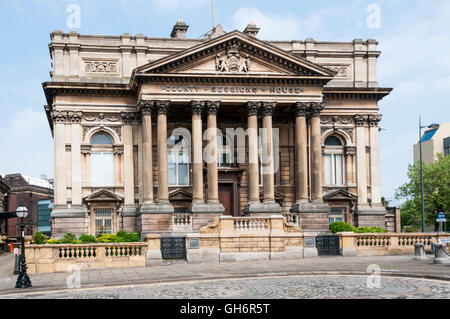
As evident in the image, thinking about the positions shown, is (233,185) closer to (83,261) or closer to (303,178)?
(303,178)

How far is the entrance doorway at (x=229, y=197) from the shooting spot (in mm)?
49031

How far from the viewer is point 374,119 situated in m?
51.0

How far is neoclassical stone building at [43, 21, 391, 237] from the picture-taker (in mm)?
45188

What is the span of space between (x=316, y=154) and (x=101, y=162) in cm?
1599

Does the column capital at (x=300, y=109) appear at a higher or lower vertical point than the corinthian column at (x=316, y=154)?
higher

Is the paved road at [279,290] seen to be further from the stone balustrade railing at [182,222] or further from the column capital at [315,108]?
the column capital at [315,108]

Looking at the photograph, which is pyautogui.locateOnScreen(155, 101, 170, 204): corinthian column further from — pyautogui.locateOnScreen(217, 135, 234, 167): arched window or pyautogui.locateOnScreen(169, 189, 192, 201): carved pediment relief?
pyautogui.locateOnScreen(217, 135, 234, 167): arched window

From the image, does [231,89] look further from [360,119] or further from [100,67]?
[360,119]

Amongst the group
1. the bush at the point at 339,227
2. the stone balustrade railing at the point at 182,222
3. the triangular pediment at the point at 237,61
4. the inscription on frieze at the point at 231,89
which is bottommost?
the bush at the point at 339,227

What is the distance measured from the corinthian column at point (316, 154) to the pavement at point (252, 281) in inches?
590

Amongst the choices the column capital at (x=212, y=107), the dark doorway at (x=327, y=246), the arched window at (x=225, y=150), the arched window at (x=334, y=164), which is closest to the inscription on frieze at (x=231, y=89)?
the column capital at (x=212, y=107)

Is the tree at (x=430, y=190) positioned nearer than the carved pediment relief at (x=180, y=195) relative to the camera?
No

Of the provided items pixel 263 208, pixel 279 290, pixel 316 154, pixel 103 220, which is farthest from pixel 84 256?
pixel 316 154

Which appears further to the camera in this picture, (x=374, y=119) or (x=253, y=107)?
(x=374, y=119)
